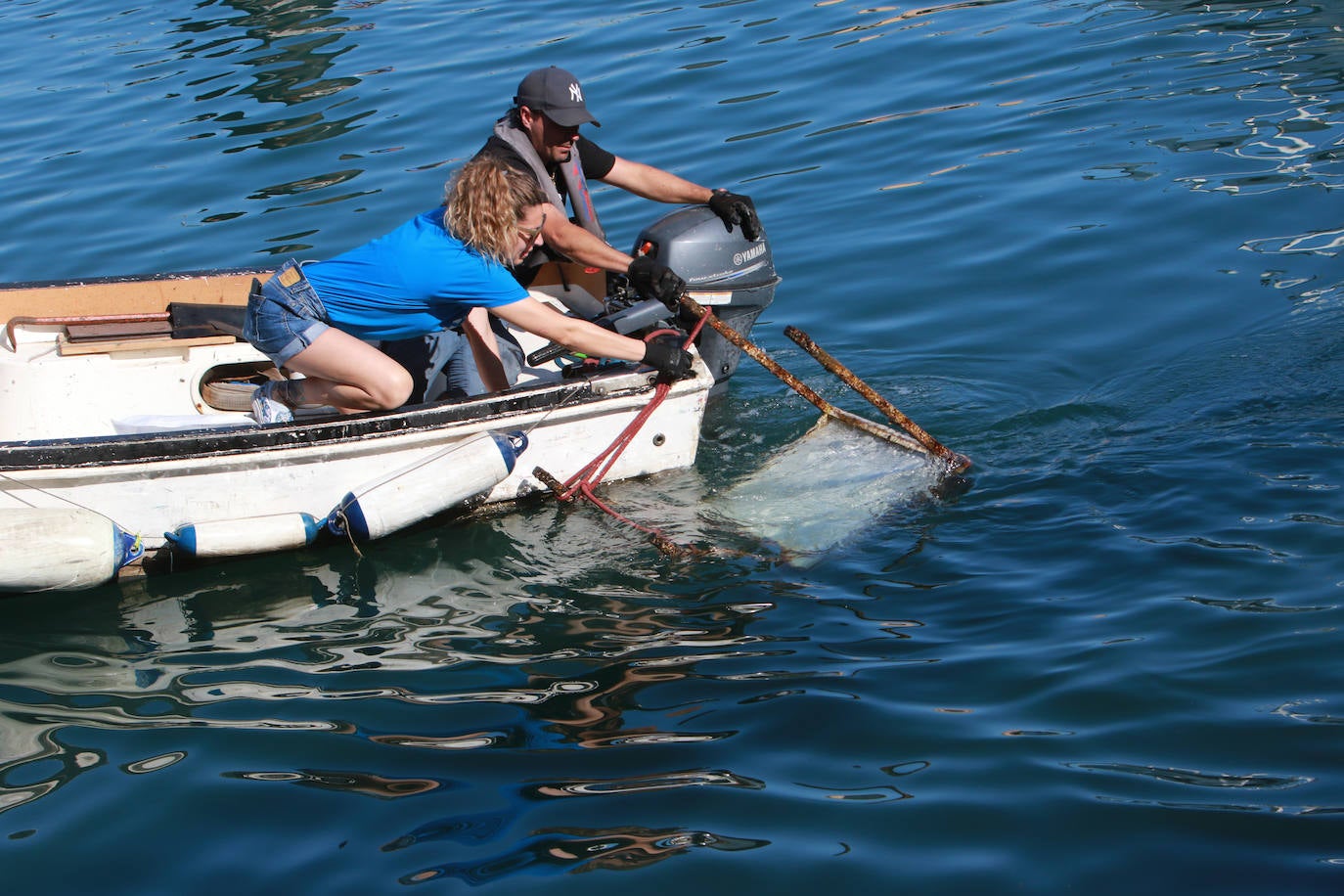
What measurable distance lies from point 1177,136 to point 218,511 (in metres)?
7.31

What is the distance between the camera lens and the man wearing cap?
6262 millimetres

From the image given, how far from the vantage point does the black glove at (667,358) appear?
5988 mm

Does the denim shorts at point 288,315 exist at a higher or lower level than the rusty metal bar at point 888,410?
higher

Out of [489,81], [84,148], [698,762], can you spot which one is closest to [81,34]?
[84,148]

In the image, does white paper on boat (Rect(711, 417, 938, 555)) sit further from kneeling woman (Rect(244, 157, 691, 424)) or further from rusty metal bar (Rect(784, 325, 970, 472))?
kneeling woman (Rect(244, 157, 691, 424))

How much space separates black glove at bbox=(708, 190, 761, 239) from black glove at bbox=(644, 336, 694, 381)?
Result: 79 cm

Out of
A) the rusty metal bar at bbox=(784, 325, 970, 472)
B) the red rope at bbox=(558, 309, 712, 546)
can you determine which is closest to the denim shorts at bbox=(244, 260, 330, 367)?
the red rope at bbox=(558, 309, 712, 546)

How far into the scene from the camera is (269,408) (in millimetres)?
6262

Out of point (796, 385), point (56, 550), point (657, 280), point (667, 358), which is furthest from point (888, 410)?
point (56, 550)

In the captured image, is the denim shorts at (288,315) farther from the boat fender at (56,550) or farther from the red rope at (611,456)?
the red rope at (611,456)

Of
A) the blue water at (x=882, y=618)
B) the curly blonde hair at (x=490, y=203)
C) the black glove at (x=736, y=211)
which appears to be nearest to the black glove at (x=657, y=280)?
the black glove at (x=736, y=211)

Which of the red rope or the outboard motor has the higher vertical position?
the outboard motor

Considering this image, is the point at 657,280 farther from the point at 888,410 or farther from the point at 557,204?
the point at 888,410

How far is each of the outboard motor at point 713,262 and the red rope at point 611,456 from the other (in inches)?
9.7
